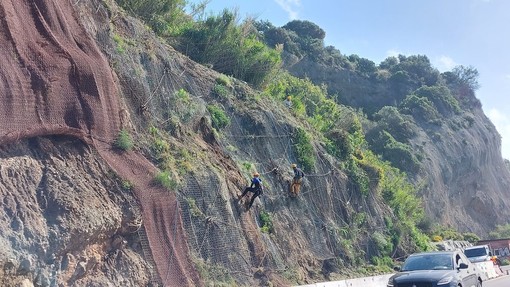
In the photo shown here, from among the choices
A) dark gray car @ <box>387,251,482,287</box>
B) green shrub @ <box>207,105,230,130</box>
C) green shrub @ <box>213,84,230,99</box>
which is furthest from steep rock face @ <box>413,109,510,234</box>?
dark gray car @ <box>387,251,482,287</box>

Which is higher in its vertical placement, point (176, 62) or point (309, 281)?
point (176, 62)

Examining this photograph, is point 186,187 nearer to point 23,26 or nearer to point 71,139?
point 71,139

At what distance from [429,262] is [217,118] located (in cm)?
1037

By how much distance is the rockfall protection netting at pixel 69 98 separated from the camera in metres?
13.0

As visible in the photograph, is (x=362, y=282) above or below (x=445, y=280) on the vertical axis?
below

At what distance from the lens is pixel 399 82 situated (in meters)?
77.6

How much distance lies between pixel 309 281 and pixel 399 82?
6173cm

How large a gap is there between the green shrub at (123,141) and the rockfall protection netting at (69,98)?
18cm

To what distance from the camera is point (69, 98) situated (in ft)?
47.6

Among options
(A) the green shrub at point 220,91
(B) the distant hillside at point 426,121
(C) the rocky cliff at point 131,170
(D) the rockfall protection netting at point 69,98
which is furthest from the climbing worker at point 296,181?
(B) the distant hillside at point 426,121

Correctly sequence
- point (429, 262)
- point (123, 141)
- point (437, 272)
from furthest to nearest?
1. point (123, 141)
2. point (429, 262)
3. point (437, 272)

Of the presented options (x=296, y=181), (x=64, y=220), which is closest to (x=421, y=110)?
(x=296, y=181)

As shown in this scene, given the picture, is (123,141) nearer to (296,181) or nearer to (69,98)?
(69,98)

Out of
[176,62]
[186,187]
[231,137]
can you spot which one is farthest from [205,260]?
[176,62]
